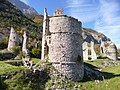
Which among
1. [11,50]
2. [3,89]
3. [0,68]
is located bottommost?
[3,89]

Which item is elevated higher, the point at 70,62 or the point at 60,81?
the point at 70,62

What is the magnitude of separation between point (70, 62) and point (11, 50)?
63.4 ft

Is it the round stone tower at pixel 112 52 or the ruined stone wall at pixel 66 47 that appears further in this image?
the round stone tower at pixel 112 52

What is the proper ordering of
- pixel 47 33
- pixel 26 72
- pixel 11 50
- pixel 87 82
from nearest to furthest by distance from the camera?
pixel 26 72, pixel 87 82, pixel 47 33, pixel 11 50

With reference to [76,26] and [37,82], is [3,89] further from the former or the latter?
[76,26]

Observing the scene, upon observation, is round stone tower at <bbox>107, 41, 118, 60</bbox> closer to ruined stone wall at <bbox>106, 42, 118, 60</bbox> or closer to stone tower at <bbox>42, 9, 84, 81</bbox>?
ruined stone wall at <bbox>106, 42, 118, 60</bbox>

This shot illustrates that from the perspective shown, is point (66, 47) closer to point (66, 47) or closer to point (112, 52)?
point (66, 47)

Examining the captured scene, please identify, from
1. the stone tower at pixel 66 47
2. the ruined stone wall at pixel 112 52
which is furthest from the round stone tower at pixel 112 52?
the stone tower at pixel 66 47

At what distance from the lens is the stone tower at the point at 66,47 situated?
32719 millimetres

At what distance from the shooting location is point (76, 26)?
34062mm

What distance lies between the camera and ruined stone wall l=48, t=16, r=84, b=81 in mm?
32719

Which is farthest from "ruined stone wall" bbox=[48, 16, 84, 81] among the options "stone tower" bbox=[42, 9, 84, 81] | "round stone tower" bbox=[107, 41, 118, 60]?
"round stone tower" bbox=[107, 41, 118, 60]

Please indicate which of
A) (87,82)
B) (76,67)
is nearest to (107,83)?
(87,82)

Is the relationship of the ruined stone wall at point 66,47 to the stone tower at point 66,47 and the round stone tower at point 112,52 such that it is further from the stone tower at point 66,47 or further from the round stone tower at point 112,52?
the round stone tower at point 112,52
